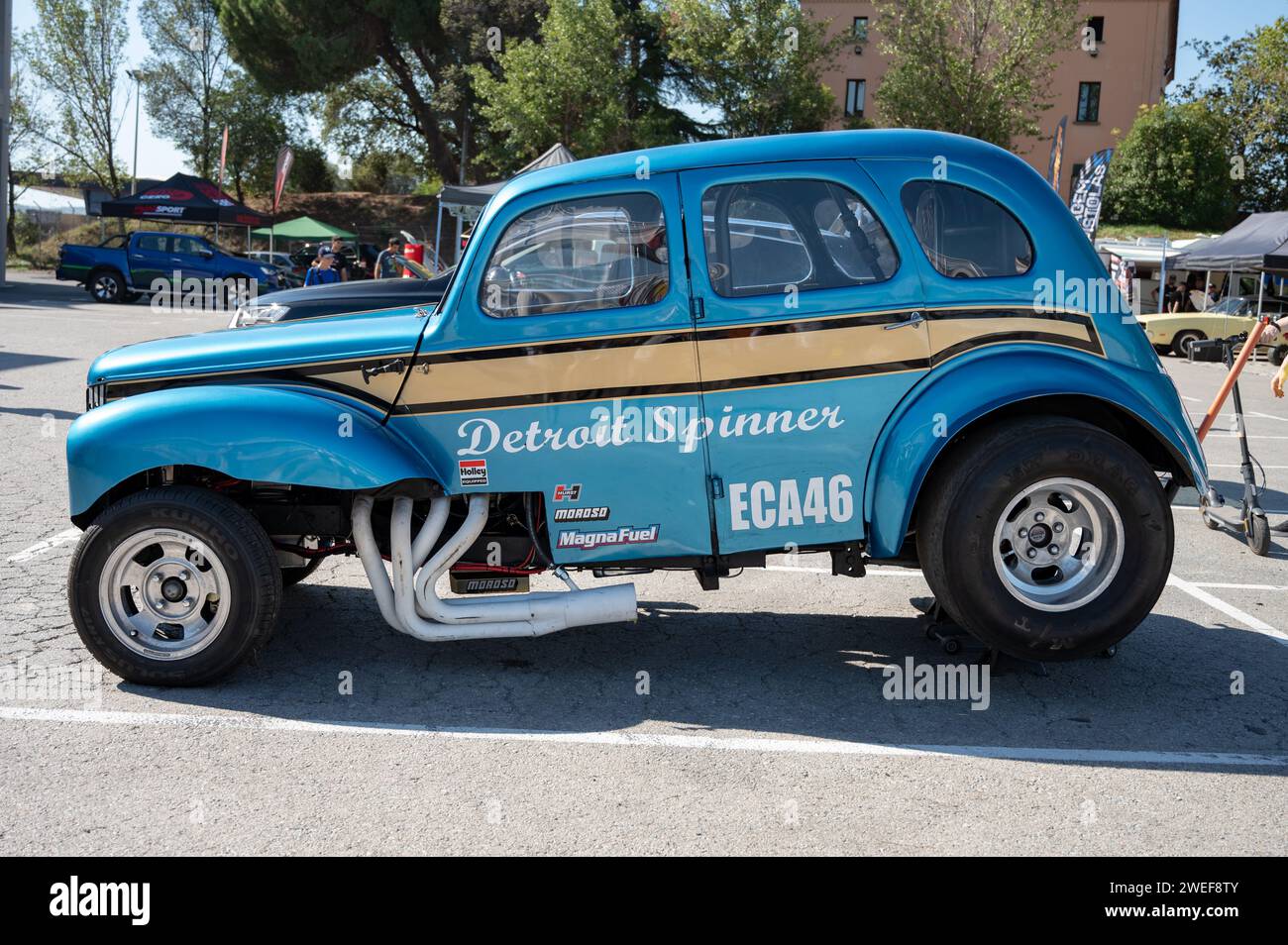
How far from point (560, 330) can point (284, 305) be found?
649cm

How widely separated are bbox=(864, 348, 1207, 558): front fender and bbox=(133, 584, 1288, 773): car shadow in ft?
2.48

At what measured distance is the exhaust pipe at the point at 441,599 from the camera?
4.58 m

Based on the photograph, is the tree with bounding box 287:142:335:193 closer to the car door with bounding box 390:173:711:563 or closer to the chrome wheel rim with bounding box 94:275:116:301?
the chrome wheel rim with bounding box 94:275:116:301

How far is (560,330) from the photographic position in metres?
4.50

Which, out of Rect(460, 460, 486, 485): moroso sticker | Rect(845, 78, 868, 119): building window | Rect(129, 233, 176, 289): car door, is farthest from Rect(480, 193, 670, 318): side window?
Rect(845, 78, 868, 119): building window

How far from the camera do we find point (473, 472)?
179 inches

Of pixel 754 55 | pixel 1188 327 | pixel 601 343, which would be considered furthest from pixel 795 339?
pixel 754 55

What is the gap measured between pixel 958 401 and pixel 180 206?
32.8 meters

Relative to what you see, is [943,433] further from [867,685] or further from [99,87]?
[99,87]

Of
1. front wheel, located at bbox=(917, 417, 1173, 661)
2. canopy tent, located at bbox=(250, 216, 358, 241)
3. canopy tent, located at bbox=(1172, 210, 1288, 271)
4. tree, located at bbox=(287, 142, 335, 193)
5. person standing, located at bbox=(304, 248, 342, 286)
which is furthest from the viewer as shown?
tree, located at bbox=(287, 142, 335, 193)

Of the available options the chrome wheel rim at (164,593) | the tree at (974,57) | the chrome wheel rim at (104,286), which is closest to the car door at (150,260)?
the chrome wheel rim at (104,286)

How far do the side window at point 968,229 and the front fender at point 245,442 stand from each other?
232cm

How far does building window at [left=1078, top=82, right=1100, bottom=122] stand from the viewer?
167ft
